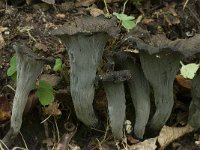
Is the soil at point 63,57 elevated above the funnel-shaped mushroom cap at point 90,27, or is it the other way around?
the funnel-shaped mushroom cap at point 90,27

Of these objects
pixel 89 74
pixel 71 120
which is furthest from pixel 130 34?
pixel 71 120

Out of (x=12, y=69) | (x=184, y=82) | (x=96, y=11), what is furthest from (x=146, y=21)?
(x=12, y=69)

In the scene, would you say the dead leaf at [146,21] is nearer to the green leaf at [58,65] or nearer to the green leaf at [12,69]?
the green leaf at [58,65]

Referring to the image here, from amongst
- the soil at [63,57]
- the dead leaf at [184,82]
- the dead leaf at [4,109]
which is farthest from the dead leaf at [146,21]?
the dead leaf at [4,109]

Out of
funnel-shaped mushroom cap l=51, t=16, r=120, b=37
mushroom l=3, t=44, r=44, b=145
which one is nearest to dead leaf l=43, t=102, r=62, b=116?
mushroom l=3, t=44, r=44, b=145

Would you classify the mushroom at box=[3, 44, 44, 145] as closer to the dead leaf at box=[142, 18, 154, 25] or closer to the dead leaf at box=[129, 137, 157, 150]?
the dead leaf at box=[129, 137, 157, 150]

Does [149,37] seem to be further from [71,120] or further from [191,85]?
[71,120]

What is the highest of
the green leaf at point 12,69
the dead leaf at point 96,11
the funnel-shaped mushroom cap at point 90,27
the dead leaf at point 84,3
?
the funnel-shaped mushroom cap at point 90,27
